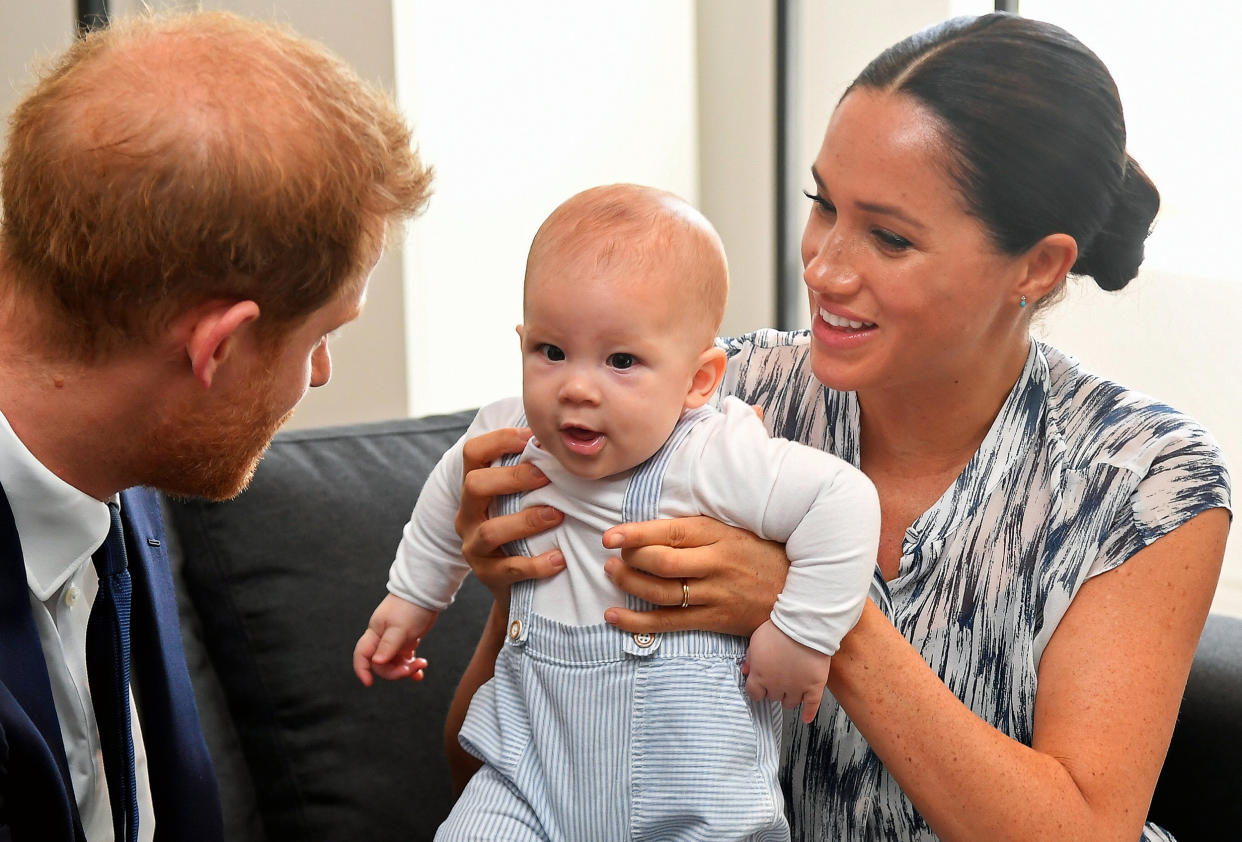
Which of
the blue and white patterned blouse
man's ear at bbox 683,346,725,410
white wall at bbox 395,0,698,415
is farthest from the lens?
white wall at bbox 395,0,698,415

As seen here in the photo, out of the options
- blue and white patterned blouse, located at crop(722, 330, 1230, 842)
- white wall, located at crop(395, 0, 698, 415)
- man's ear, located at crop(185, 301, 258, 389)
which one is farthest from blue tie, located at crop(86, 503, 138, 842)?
white wall, located at crop(395, 0, 698, 415)

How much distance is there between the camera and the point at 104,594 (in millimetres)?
1411

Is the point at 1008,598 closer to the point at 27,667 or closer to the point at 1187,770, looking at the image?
the point at 1187,770

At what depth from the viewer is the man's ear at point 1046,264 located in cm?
158

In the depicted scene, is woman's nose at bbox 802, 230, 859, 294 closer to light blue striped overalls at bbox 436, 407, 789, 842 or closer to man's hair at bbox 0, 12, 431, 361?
light blue striped overalls at bbox 436, 407, 789, 842

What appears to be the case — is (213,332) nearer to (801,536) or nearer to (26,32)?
(801,536)

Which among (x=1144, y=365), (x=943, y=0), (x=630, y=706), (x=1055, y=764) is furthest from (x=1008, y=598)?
(x=943, y=0)

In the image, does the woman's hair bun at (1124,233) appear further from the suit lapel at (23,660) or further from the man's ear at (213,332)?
Answer: the suit lapel at (23,660)

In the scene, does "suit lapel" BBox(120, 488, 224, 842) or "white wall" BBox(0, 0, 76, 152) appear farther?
"white wall" BBox(0, 0, 76, 152)

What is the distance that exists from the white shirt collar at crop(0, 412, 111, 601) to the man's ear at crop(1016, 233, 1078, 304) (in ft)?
3.76

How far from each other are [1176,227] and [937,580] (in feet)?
5.46

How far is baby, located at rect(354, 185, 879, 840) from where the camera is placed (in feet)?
4.26

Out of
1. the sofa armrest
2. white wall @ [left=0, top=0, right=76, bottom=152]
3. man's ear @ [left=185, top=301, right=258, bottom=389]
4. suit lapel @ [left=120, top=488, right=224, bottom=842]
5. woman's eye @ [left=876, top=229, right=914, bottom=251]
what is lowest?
the sofa armrest

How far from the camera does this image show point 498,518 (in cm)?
144
